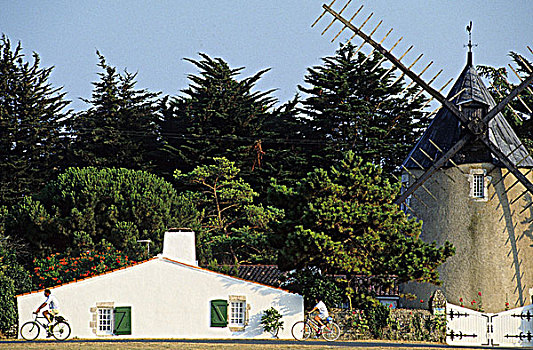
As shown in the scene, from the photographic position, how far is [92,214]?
174ft

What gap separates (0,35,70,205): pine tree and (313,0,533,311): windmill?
104ft

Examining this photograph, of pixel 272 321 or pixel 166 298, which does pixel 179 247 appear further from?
pixel 272 321

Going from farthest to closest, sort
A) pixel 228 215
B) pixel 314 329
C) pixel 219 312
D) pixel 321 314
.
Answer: pixel 228 215
pixel 219 312
pixel 314 329
pixel 321 314

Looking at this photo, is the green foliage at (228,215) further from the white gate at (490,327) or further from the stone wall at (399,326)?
the white gate at (490,327)

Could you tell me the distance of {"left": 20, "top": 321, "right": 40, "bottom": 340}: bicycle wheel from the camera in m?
34.1

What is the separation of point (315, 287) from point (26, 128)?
34886 millimetres

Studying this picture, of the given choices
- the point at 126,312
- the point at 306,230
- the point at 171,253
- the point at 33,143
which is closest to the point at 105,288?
the point at 126,312

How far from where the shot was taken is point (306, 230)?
3603cm

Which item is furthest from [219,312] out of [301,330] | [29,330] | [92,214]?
[92,214]

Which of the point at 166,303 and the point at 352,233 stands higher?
the point at 352,233

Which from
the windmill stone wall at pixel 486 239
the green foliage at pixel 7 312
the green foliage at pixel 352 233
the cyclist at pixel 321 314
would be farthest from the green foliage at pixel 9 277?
the windmill stone wall at pixel 486 239

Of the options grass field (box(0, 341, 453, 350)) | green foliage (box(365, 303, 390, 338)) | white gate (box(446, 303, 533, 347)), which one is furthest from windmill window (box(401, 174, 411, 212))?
grass field (box(0, 341, 453, 350))

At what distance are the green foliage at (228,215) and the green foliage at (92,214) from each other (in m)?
3.56

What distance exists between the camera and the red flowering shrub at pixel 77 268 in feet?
145
